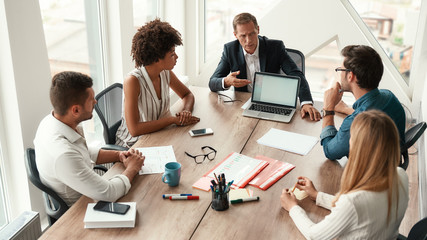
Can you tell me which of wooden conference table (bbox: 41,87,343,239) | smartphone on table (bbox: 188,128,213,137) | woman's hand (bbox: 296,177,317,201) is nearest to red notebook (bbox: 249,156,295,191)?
wooden conference table (bbox: 41,87,343,239)

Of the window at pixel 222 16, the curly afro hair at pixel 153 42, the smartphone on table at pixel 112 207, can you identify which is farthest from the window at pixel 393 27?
the smartphone on table at pixel 112 207

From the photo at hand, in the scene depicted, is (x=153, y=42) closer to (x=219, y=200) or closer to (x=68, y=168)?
(x=68, y=168)

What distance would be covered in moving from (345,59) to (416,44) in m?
2.58

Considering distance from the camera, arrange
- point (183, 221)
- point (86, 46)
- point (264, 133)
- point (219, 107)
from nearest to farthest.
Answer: point (183, 221), point (264, 133), point (219, 107), point (86, 46)

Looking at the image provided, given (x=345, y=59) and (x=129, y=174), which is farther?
(x=345, y=59)

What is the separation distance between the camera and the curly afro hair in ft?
8.94

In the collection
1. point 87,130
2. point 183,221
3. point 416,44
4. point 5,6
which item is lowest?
point 87,130

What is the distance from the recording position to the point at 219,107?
10.3ft

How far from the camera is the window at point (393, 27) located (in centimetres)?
456

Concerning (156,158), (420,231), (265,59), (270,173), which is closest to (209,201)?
(270,173)

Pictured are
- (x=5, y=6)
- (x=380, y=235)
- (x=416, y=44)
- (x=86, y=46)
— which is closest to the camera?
(x=380, y=235)

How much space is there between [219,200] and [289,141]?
87cm

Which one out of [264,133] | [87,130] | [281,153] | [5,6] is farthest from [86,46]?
[281,153]

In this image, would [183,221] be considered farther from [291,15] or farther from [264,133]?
[291,15]
